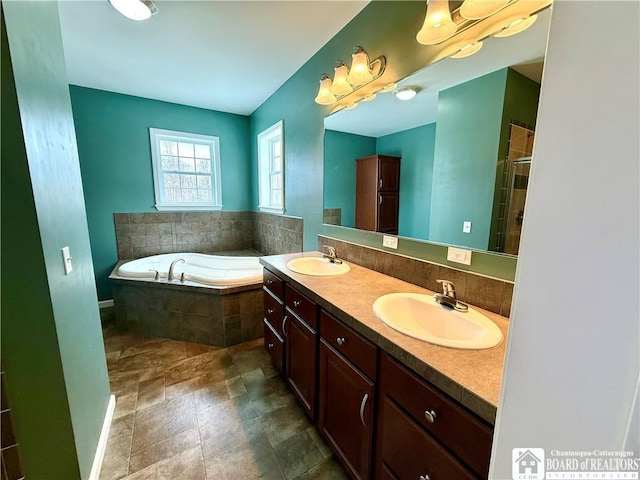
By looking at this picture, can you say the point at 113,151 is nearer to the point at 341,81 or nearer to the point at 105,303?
the point at 105,303

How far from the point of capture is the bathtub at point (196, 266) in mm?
2725

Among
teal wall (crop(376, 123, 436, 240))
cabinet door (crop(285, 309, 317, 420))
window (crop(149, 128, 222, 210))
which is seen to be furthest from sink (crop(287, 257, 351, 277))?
window (crop(149, 128, 222, 210))

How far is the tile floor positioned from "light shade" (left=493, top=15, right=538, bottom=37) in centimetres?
215

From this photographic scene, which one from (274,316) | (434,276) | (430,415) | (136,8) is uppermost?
(136,8)

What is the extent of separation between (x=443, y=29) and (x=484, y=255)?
42.7 inches

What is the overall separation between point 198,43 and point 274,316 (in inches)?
90.1

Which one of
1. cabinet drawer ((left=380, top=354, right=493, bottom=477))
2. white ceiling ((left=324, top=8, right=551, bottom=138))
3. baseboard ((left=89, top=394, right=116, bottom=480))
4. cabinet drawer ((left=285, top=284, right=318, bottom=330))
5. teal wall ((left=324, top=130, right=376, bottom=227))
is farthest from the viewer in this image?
teal wall ((left=324, top=130, right=376, bottom=227))

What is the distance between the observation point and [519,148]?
1.06m

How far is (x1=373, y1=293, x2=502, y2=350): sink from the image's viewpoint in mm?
933

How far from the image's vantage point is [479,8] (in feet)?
3.56

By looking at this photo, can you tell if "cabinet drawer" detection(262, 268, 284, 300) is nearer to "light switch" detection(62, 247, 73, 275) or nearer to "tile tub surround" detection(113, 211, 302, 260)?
"tile tub surround" detection(113, 211, 302, 260)

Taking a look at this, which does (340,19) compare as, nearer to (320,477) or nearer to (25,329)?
(25,329)

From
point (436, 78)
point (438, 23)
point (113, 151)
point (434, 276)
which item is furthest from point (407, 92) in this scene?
point (113, 151)

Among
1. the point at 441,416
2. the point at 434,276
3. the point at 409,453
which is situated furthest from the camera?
the point at 434,276
